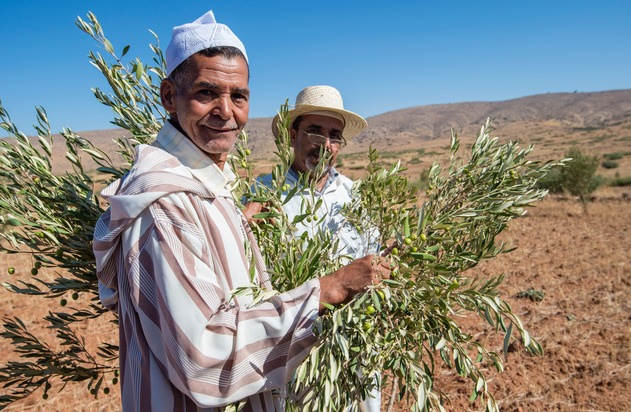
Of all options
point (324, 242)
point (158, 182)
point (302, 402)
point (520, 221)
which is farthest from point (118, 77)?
point (520, 221)

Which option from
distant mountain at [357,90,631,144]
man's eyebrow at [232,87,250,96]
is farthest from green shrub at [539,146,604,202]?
distant mountain at [357,90,631,144]

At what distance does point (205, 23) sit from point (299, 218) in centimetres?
80

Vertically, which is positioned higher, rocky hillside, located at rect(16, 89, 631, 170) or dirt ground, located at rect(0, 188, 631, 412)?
rocky hillside, located at rect(16, 89, 631, 170)

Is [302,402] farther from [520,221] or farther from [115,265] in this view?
[520,221]

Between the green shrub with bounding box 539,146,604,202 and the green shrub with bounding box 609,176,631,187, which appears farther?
the green shrub with bounding box 609,176,631,187

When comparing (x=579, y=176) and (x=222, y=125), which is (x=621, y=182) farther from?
(x=222, y=125)

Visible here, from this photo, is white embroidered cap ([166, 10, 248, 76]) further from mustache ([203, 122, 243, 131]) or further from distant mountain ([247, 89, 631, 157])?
distant mountain ([247, 89, 631, 157])

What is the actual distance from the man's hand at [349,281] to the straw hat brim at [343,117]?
61.2 inches

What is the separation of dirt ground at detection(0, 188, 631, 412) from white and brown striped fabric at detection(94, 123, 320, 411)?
2.01 m

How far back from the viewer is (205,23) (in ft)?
5.32

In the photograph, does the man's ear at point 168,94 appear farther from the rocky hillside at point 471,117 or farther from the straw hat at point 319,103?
the rocky hillside at point 471,117

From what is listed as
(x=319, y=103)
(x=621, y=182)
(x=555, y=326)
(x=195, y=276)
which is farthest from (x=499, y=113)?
(x=195, y=276)

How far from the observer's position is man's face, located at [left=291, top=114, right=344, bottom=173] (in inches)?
121

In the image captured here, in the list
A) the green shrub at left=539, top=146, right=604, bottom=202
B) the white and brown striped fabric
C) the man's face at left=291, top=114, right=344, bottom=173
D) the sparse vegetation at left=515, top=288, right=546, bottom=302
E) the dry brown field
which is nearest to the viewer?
the white and brown striped fabric
